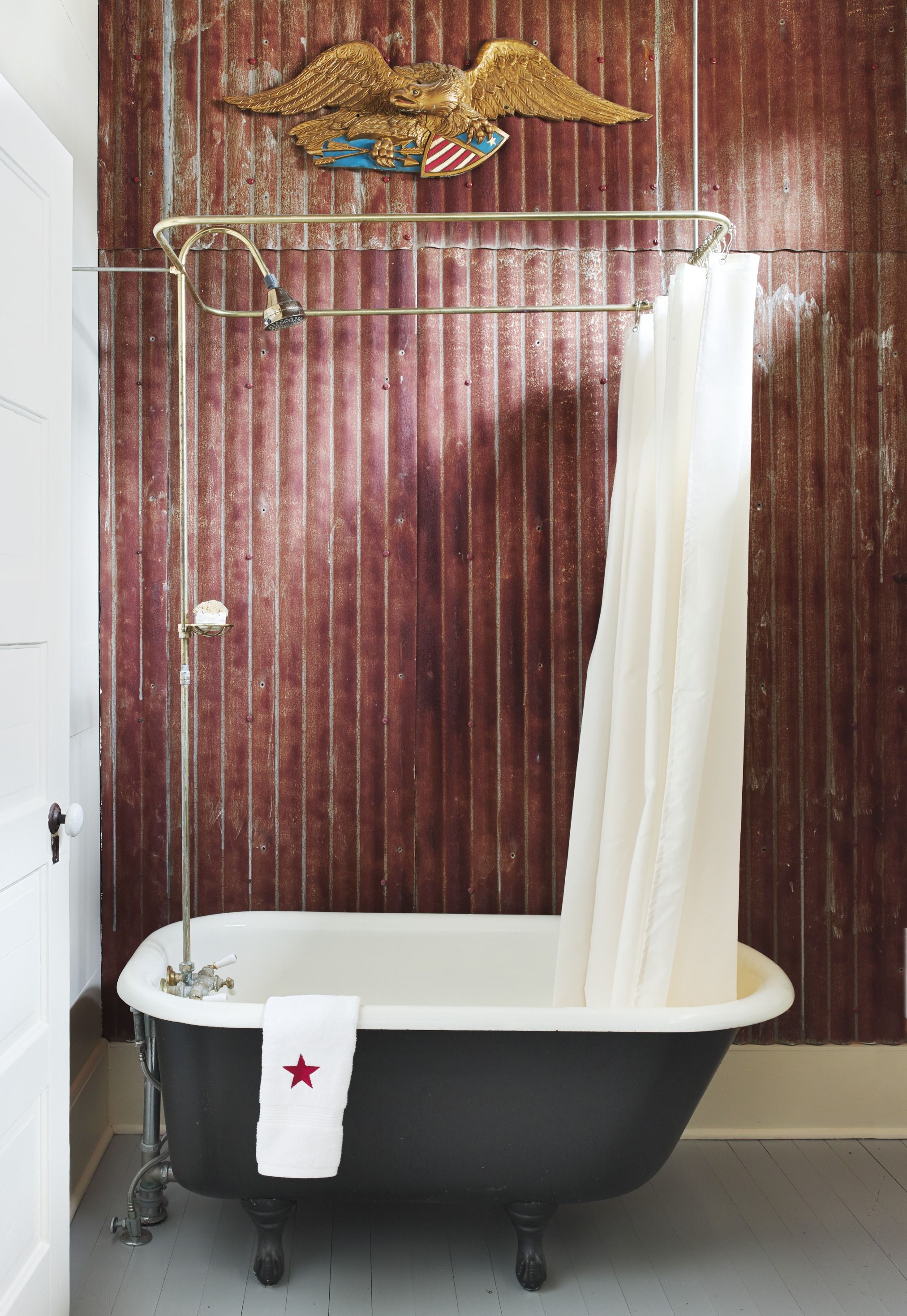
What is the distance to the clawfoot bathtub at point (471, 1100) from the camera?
5.38 feet

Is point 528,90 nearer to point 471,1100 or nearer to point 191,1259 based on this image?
point 471,1100

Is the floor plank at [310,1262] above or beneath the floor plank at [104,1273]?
beneath

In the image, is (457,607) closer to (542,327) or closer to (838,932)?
(542,327)

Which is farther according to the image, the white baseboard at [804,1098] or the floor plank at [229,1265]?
the white baseboard at [804,1098]

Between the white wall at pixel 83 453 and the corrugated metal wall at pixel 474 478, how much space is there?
5 cm

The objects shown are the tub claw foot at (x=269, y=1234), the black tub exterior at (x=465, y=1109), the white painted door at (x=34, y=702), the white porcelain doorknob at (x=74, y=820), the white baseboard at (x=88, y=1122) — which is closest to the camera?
the white painted door at (x=34, y=702)

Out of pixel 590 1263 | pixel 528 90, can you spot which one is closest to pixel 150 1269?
pixel 590 1263

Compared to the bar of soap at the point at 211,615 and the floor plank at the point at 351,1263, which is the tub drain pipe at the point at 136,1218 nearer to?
the floor plank at the point at 351,1263

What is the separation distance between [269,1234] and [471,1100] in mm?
510

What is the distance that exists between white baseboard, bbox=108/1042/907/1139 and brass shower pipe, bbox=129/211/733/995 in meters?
1.37

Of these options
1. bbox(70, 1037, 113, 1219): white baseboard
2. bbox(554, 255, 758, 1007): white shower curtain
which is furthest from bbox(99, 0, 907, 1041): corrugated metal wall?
bbox(554, 255, 758, 1007): white shower curtain

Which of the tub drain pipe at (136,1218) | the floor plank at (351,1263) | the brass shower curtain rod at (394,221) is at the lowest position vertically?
the floor plank at (351,1263)

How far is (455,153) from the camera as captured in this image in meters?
2.39

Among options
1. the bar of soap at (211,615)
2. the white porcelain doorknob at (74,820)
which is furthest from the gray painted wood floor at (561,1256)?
the bar of soap at (211,615)
